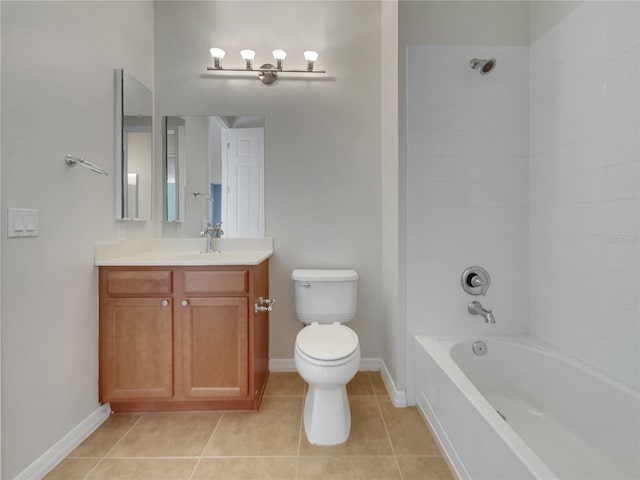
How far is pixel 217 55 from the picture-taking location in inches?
87.9

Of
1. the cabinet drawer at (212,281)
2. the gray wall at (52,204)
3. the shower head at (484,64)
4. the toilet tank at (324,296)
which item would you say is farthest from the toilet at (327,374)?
the shower head at (484,64)

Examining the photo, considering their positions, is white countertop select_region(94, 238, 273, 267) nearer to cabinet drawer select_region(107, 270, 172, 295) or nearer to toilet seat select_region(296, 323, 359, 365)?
cabinet drawer select_region(107, 270, 172, 295)

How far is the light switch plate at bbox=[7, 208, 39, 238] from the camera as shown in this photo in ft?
3.98

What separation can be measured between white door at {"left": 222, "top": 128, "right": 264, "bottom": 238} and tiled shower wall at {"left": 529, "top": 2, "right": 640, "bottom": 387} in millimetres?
1736

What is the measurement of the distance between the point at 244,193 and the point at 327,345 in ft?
4.18

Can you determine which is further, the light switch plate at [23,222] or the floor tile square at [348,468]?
the floor tile square at [348,468]

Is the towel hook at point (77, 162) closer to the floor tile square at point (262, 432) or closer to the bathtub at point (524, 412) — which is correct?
the floor tile square at point (262, 432)

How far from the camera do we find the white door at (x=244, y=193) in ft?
7.64

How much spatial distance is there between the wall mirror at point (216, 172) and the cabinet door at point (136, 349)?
2.44 feet

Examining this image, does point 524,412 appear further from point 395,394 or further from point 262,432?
point 262,432

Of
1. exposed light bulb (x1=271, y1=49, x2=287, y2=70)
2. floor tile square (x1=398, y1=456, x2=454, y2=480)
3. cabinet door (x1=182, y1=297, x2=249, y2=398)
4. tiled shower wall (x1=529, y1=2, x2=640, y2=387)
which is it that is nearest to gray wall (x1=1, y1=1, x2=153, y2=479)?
cabinet door (x1=182, y1=297, x2=249, y2=398)

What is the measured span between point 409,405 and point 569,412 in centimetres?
75

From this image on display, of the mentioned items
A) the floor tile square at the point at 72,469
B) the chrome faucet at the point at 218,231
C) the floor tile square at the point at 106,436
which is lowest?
the floor tile square at the point at 72,469

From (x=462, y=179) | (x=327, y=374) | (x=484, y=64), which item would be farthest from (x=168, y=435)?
(x=484, y=64)
